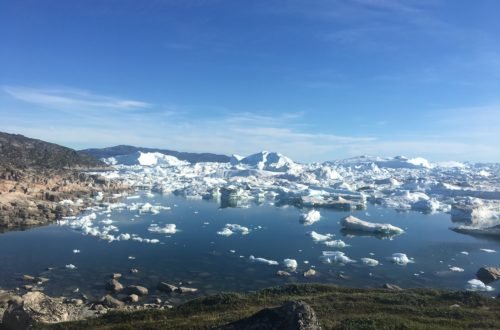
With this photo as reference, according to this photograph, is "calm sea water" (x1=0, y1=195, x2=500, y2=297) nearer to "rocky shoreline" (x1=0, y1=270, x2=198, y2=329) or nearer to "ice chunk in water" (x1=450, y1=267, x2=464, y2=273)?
"ice chunk in water" (x1=450, y1=267, x2=464, y2=273)

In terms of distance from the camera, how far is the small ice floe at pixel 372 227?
37.5 metres

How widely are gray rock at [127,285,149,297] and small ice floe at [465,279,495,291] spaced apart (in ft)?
53.2

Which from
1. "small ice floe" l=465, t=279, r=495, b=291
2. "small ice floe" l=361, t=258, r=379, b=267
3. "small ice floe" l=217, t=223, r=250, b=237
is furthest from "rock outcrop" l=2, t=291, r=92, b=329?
"small ice floe" l=217, t=223, r=250, b=237

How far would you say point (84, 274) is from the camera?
74.7 feet

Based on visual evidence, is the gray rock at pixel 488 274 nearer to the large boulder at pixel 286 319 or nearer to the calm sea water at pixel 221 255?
the calm sea water at pixel 221 255

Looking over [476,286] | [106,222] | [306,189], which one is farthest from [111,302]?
[306,189]

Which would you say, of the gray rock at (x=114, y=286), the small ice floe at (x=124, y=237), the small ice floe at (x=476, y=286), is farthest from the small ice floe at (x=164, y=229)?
the small ice floe at (x=476, y=286)

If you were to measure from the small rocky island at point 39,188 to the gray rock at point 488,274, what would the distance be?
110 ft

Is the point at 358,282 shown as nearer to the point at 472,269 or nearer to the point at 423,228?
the point at 472,269

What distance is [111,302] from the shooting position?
17.8 m

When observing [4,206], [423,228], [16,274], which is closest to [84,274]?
[16,274]

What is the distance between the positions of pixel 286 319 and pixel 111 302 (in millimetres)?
13072

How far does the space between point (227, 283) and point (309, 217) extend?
21858 millimetres

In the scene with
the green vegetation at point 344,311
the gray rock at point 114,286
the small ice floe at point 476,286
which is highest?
the green vegetation at point 344,311
